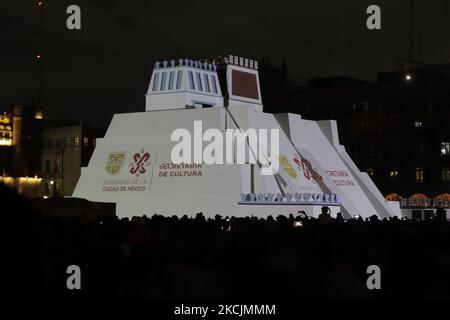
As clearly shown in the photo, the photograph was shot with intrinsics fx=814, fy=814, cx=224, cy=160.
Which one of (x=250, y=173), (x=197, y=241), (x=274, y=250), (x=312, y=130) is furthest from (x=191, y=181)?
(x=274, y=250)

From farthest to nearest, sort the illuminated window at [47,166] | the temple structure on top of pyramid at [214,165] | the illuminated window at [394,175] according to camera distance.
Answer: the illuminated window at [47,166]
the illuminated window at [394,175]
the temple structure on top of pyramid at [214,165]

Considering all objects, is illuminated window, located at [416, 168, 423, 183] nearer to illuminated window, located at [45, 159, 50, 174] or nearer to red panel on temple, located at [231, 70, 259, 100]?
red panel on temple, located at [231, 70, 259, 100]

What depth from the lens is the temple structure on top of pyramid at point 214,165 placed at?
49.5 metres

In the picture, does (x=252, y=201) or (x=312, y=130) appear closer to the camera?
(x=252, y=201)

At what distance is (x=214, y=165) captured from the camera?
5012 centimetres

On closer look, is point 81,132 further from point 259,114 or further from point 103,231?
point 103,231

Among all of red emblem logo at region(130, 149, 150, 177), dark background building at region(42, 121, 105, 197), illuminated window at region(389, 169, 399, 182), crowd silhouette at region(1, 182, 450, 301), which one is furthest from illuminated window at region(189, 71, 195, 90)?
illuminated window at region(389, 169, 399, 182)

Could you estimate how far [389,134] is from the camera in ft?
323

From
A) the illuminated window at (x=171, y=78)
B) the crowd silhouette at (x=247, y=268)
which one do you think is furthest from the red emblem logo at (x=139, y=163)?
the crowd silhouette at (x=247, y=268)

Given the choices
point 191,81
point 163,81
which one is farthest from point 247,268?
point 163,81

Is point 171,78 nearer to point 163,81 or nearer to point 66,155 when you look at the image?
point 163,81

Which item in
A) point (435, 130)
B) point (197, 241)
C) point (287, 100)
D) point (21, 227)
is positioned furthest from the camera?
point (287, 100)

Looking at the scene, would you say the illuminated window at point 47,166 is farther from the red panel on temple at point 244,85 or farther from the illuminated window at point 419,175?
the red panel on temple at point 244,85
